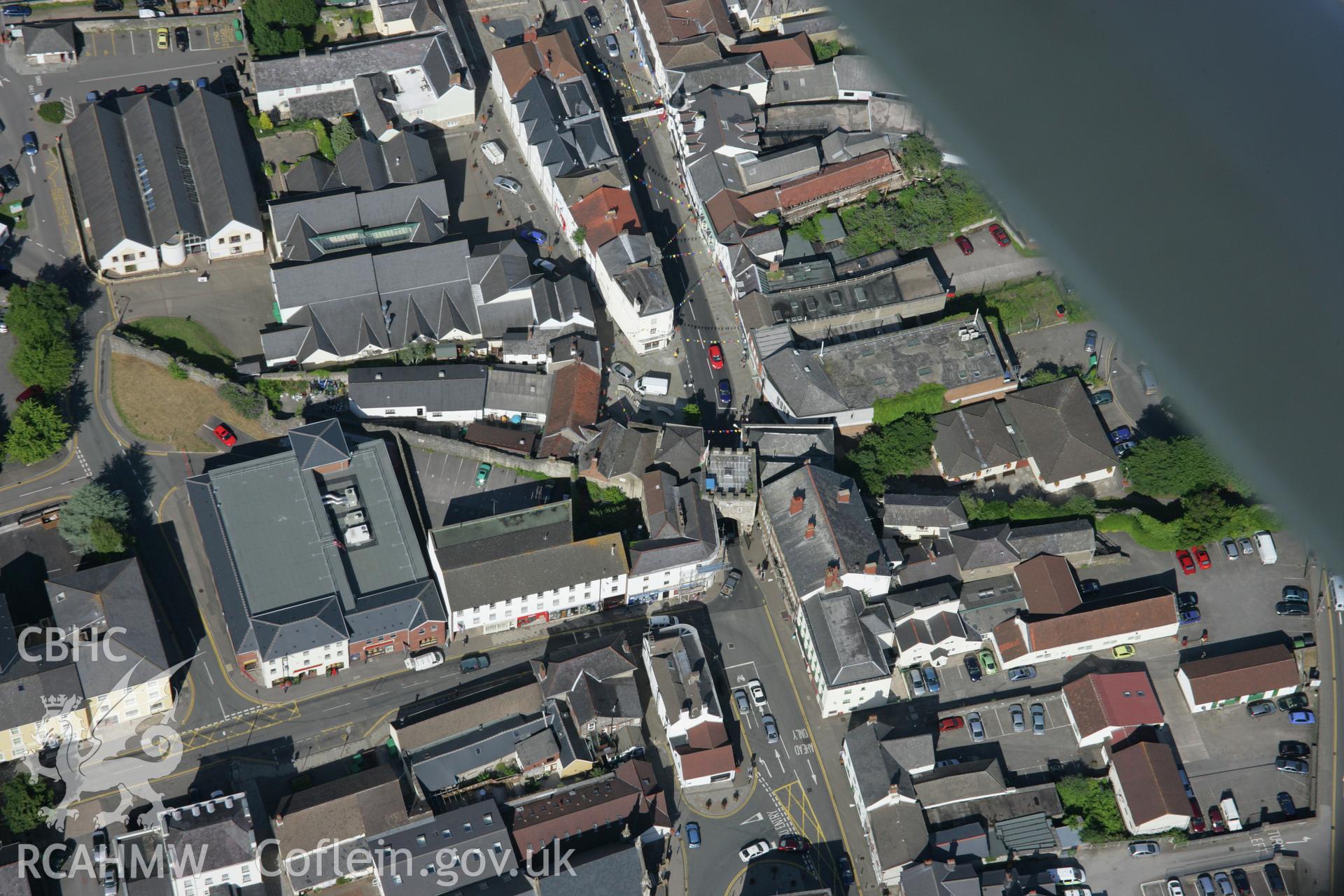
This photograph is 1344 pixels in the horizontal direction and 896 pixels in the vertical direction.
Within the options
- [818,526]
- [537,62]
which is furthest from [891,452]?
[537,62]

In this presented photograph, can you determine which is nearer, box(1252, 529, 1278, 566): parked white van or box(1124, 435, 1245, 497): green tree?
box(1252, 529, 1278, 566): parked white van

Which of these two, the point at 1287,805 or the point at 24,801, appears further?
the point at 1287,805

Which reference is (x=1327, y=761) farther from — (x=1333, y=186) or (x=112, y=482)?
(x=112, y=482)

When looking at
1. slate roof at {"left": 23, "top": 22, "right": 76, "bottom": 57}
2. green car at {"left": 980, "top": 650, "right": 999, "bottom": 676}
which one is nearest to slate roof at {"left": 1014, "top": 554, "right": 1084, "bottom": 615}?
green car at {"left": 980, "top": 650, "right": 999, "bottom": 676}

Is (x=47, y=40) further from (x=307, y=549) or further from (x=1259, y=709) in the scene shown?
(x=1259, y=709)

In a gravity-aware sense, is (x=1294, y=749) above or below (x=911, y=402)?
below

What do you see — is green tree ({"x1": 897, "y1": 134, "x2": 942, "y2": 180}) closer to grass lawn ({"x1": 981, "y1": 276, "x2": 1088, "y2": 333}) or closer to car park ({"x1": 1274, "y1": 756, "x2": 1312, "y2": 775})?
grass lawn ({"x1": 981, "y1": 276, "x2": 1088, "y2": 333})

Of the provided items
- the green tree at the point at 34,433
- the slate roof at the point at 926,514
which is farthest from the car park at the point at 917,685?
the green tree at the point at 34,433
